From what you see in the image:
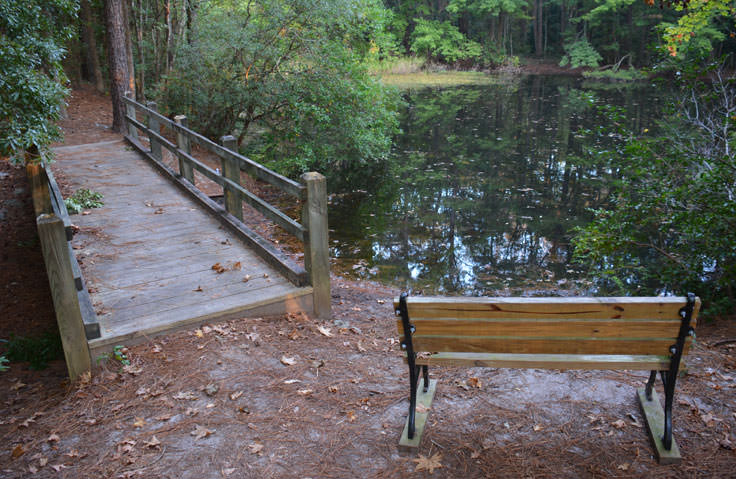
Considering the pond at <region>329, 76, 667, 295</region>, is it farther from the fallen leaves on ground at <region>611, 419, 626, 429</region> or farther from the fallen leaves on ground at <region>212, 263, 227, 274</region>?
the fallen leaves on ground at <region>611, 419, 626, 429</region>

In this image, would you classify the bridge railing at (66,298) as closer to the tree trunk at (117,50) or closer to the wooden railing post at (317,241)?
the wooden railing post at (317,241)

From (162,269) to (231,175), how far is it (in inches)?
66.3

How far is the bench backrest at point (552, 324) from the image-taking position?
3.11m

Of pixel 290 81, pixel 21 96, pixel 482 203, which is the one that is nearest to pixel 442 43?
pixel 290 81

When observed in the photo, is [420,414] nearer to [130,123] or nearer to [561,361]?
[561,361]

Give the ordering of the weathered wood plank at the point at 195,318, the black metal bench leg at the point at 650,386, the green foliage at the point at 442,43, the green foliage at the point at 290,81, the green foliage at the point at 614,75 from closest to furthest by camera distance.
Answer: the black metal bench leg at the point at 650,386
the weathered wood plank at the point at 195,318
the green foliage at the point at 290,81
the green foliage at the point at 614,75
the green foliage at the point at 442,43

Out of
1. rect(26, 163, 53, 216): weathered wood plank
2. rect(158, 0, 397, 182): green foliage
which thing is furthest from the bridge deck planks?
rect(158, 0, 397, 182): green foliage

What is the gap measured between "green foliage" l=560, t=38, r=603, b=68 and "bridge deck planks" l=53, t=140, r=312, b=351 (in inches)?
1542

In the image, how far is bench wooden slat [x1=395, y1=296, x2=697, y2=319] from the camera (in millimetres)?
3082

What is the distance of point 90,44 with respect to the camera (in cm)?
2045

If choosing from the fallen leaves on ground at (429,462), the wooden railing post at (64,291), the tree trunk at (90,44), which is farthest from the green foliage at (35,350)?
the tree trunk at (90,44)

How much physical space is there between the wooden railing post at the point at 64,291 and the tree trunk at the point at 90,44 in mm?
17873

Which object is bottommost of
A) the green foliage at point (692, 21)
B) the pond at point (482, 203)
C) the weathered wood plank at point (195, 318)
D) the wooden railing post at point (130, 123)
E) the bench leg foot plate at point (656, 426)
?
the pond at point (482, 203)

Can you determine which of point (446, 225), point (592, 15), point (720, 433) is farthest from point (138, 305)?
point (592, 15)
